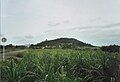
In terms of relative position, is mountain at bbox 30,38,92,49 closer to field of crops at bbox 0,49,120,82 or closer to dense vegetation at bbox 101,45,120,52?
field of crops at bbox 0,49,120,82

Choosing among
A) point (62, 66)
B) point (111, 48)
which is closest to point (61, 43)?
point (62, 66)

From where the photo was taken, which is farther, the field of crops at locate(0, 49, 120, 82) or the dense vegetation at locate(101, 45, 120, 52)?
the dense vegetation at locate(101, 45, 120, 52)

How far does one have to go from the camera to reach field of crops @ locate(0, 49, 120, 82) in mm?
2578

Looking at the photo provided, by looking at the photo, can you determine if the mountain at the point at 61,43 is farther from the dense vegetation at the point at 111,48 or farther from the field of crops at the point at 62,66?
the dense vegetation at the point at 111,48

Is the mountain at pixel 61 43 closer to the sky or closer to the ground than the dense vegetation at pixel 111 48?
closer to the sky

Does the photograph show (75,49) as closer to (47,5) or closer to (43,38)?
(43,38)

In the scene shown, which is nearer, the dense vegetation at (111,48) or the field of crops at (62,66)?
the field of crops at (62,66)

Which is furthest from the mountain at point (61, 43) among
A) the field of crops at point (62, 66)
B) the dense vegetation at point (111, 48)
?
the dense vegetation at point (111, 48)

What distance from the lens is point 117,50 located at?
2.71 m

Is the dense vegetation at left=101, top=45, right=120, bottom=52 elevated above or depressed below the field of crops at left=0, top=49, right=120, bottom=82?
above

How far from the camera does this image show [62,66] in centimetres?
264

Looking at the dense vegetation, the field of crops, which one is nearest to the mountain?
the field of crops

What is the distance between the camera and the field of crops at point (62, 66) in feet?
8.46

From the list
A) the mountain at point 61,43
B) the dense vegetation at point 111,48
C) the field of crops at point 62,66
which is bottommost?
the field of crops at point 62,66
